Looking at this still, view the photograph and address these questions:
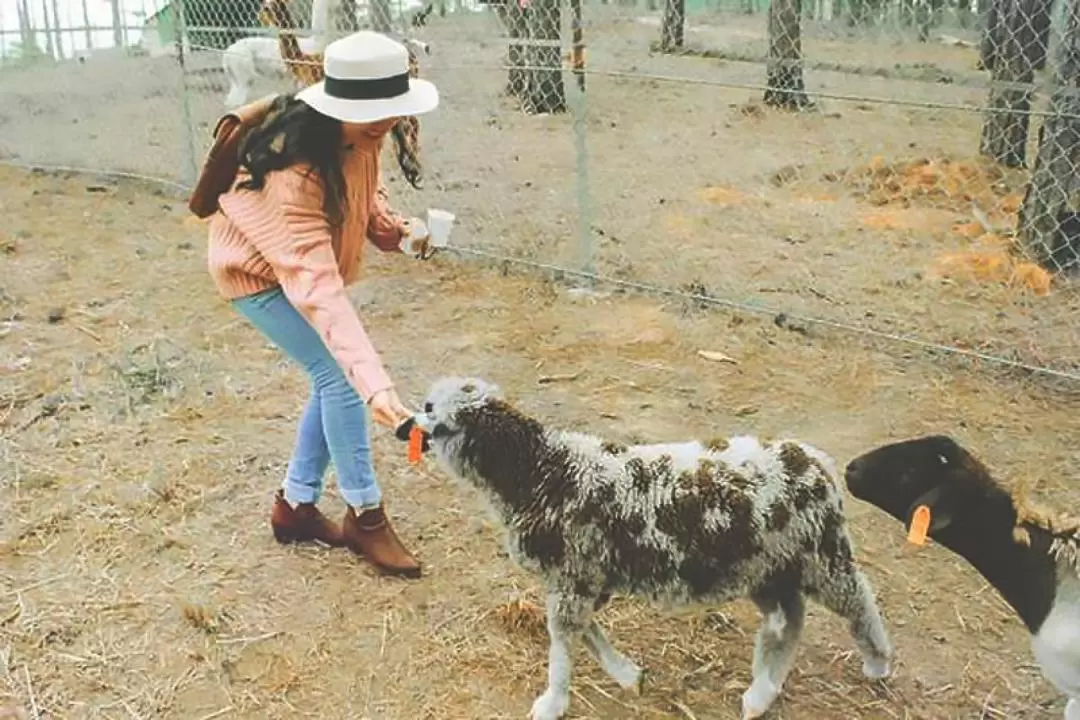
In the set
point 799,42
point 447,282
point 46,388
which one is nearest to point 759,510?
point 46,388

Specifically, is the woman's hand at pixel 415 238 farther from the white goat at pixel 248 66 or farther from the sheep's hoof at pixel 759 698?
the white goat at pixel 248 66

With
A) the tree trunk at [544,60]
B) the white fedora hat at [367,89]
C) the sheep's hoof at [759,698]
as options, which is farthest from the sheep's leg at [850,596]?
the tree trunk at [544,60]

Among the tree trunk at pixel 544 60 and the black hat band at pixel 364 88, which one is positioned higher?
the black hat band at pixel 364 88

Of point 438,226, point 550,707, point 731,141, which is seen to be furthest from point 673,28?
point 550,707

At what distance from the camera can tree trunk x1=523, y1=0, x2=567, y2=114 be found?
9.66 metres

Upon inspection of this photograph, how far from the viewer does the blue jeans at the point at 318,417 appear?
11.3 feet

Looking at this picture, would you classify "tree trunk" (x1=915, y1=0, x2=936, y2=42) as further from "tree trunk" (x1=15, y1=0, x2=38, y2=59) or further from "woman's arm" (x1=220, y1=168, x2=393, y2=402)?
"tree trunk" (x1=15, y1=0, x2=38, y2=59)

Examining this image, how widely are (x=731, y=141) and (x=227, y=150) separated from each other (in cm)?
739

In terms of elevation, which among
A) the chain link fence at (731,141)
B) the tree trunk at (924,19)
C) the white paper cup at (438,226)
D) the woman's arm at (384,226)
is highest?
the tree trunk at (924,19)

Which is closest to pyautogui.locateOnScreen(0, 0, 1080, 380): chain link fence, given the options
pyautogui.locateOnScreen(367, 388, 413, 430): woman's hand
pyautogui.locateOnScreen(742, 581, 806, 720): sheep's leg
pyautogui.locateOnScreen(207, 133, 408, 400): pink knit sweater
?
pyautogui.locateOnScreen(207, 133, 408, 400): pink knit sweater

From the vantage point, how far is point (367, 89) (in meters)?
3.07

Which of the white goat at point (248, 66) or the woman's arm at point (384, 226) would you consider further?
the white goat at point (248, 66)

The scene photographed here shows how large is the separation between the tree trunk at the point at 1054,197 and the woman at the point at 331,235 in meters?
3.89

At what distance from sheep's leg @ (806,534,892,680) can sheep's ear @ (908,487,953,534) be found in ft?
0.69
